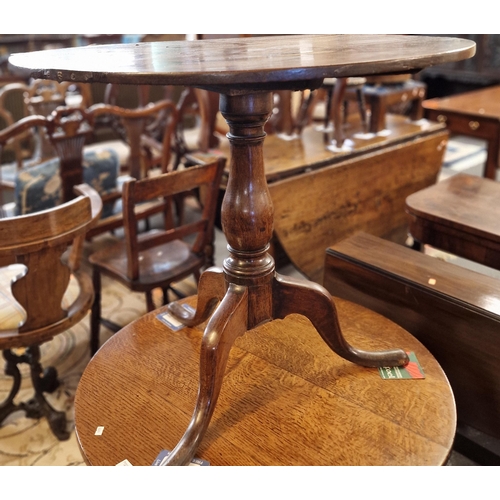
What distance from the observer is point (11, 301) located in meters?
1.55

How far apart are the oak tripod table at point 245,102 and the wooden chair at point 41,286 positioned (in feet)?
1.36

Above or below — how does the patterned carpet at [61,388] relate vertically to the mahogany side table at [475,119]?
below

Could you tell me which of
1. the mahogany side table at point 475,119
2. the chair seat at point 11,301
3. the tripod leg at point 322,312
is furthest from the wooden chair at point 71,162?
the mahogany side table at point 475,119

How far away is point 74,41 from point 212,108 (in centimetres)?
369

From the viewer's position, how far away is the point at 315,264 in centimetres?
222

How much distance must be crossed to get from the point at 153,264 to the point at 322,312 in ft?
3.13

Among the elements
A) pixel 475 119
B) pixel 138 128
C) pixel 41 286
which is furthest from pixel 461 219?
pixel 475 119

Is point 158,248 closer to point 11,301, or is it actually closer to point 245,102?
point 11,301

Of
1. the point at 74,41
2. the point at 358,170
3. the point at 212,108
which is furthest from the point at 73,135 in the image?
the point at 74,41

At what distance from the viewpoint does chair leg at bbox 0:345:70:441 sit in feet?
5.33

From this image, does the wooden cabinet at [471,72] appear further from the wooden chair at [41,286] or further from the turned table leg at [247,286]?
the turned table leg at [247,286]

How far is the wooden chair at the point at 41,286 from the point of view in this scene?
4.14ft

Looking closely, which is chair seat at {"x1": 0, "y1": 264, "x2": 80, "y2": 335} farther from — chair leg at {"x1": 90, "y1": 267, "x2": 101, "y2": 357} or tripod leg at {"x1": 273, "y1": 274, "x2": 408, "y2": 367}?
tripod leg at {"x1": 273, "y1": 274, "x2": 408, "y2": 367}

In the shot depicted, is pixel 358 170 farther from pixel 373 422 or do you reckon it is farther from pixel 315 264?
pixel 373 422
